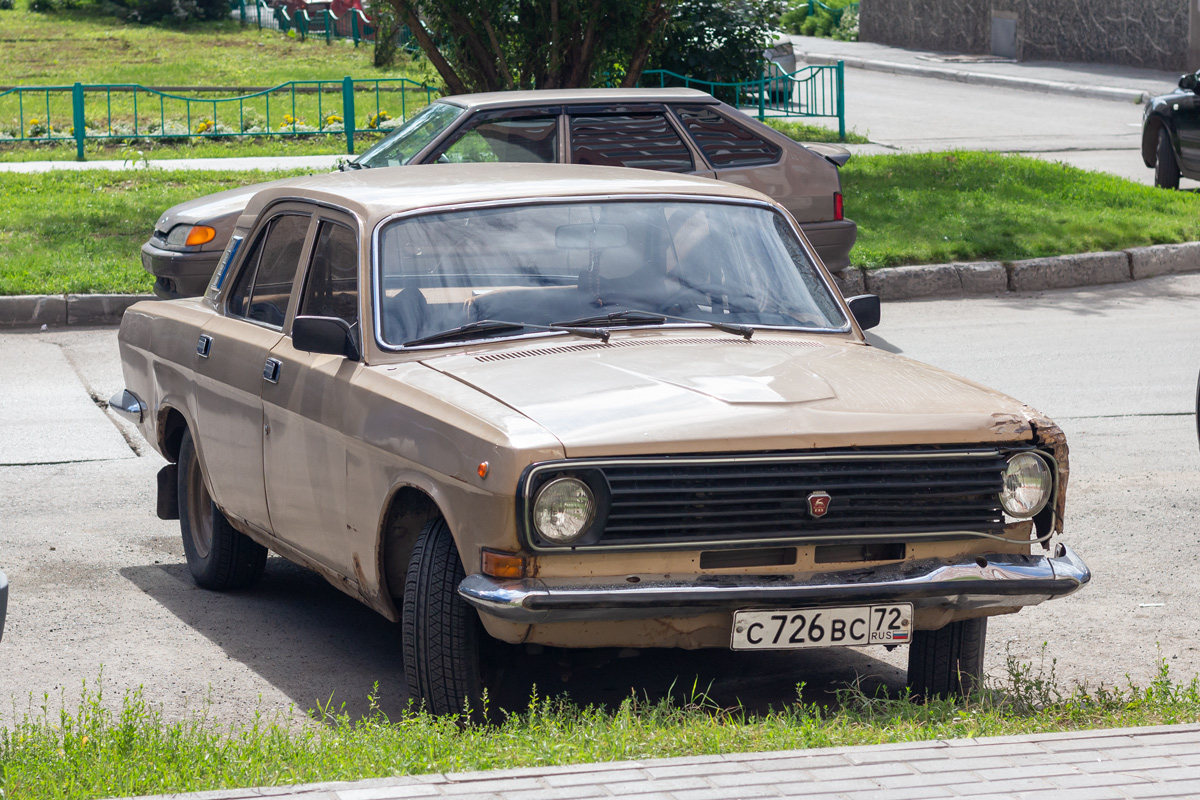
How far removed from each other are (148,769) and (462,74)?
13.2 meters

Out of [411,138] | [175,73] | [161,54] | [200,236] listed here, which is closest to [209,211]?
[200,236]

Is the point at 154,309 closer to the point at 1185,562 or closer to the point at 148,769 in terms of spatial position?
the point at 148,769

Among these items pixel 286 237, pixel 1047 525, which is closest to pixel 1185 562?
pixel 1047 525

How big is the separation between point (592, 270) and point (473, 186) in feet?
1.81

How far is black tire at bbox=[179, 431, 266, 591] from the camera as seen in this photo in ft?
19.6

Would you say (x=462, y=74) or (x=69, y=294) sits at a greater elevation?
(x=462, y=74)

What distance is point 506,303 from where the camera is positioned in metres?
4.95

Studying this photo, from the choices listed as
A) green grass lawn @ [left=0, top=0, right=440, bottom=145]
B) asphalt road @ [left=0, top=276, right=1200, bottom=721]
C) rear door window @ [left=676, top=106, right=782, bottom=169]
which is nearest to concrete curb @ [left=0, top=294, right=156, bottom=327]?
asphalt road @ [left=0, top=276, right=1200, bottom=721]

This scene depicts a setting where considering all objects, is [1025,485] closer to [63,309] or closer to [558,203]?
[558,203]

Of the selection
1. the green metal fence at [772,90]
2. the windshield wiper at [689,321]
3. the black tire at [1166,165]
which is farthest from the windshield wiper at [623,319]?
the green metal fence at [772,90]

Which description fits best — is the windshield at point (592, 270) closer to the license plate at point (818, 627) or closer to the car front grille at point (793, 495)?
the car front grille at point (793, 495)

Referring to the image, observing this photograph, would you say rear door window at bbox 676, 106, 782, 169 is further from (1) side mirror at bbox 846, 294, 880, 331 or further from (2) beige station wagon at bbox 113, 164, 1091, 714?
(1) side mirror at bbox 846, 294, 880, 331

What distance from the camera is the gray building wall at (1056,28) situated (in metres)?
32.2

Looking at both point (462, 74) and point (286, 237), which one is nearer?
point (286, 237)
